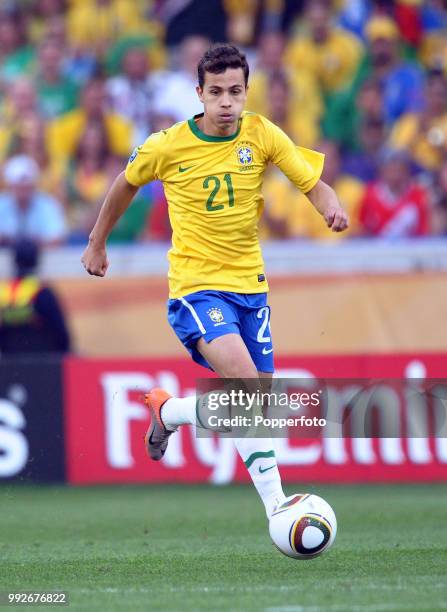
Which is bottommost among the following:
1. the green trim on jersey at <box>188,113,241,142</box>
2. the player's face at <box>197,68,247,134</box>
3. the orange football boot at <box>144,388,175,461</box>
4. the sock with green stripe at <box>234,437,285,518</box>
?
the sock with green stripe at <box>234,437,285,518</box>

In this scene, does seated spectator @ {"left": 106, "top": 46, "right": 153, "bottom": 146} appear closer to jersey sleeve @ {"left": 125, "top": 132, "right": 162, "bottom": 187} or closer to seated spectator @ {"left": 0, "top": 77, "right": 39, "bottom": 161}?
seated spectator @ {"left": 0, "top": 77, "right": 39, "bottom": 161}

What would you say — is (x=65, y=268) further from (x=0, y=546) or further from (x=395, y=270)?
(x=0, y=546)

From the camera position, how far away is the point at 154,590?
227 inches

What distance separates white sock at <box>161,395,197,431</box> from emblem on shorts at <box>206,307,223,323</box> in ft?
1.46

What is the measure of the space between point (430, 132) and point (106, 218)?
680 cm

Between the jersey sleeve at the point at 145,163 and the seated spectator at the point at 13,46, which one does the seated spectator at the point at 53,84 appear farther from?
the jersey sleeve at the point at 145,163

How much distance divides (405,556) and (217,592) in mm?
1448

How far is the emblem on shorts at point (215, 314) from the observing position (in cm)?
664

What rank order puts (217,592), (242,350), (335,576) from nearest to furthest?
(217,592)
(335,576)
(242,350)

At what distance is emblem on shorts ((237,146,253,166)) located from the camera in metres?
6.78

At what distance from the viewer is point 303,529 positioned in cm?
620

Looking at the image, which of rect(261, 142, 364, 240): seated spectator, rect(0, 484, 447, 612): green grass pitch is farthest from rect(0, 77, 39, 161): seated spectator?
rect(0, 484, 447, 612): green grass pitch

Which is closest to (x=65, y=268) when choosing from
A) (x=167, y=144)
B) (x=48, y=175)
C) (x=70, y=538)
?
(x=48, y=175)

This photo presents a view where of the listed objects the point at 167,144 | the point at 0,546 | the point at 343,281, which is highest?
the point at 343,281
